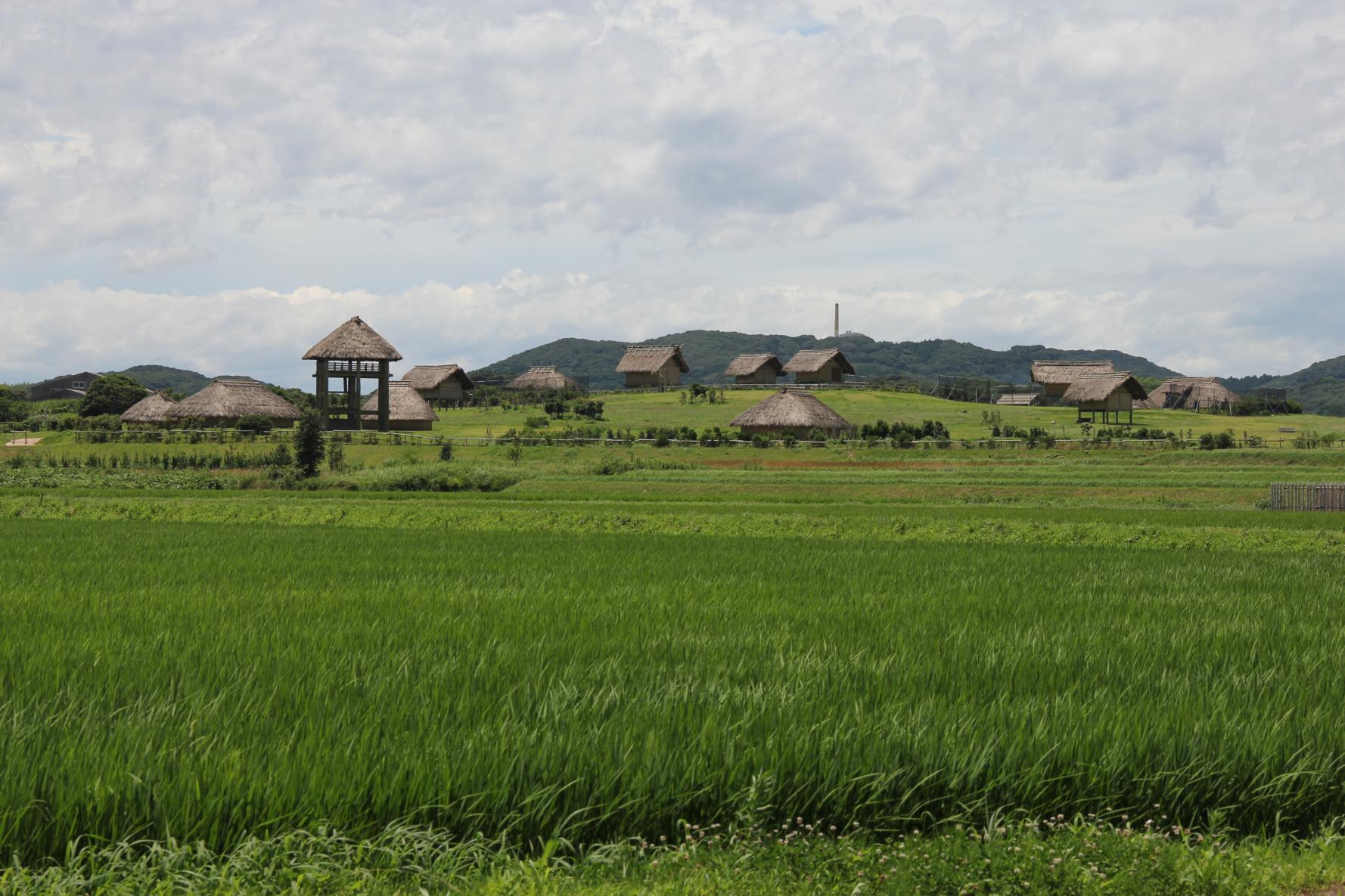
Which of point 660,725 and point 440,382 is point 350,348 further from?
point 660,725

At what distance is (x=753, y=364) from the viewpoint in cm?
10706

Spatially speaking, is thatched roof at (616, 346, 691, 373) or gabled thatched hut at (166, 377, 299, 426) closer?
gabled thatched hut at (166, 377, 299, 426)

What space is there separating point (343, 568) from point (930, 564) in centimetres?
868

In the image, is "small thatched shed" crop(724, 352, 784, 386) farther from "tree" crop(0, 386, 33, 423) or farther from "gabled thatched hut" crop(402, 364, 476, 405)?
"tree" crop(0, 386, 33, 423)

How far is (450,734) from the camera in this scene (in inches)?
233

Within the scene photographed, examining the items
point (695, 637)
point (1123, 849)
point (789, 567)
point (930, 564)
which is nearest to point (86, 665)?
point (695, 637)

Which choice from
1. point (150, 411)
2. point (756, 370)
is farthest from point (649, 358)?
point (150, 411)

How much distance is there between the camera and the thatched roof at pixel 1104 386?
80250 mm

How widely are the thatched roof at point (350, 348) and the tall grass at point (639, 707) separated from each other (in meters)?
63.2

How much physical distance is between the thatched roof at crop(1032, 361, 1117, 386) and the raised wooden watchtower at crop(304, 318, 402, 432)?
63289mm

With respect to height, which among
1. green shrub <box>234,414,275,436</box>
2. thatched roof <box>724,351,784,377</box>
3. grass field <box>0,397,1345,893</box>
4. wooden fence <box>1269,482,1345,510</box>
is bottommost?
wooden fence <box>1269,482,1345,510</box>

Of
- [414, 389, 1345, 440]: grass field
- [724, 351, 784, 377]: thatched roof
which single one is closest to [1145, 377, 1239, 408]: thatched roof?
[414, 389, 1345, 440]: grass field

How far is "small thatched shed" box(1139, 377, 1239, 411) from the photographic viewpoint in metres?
106

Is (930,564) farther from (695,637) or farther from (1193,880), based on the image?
(1193,880)
